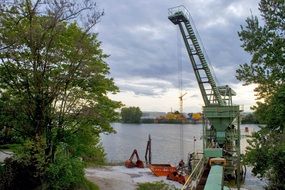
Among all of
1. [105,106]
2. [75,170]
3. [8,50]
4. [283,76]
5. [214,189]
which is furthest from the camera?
[105,106]

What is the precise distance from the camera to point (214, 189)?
899 centimetres

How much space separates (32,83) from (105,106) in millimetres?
5617

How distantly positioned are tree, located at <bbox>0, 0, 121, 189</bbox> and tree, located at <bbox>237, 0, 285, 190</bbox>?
7.89m

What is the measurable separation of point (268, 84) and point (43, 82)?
34.6 feet

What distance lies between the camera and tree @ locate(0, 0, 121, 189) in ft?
54.4

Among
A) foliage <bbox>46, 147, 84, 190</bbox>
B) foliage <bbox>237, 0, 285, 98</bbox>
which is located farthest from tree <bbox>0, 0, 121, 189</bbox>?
foliage <bbox>237, 0, 285, 98</bbox>

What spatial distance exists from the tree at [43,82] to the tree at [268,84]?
789cm

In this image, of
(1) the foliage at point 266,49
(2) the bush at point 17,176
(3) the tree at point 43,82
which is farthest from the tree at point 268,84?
(2) the bush at point 17,176

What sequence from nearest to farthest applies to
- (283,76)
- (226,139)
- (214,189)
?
(214,189)
(283,76)
(226,139)

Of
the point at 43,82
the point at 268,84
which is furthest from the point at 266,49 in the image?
the point at 43,82

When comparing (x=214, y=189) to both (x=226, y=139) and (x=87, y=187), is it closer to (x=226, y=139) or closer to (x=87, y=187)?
(x=87, y=187)

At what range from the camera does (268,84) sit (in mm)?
16078

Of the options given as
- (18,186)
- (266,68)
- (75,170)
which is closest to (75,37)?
(75,170)

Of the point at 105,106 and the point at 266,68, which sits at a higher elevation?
the point at 266,68
